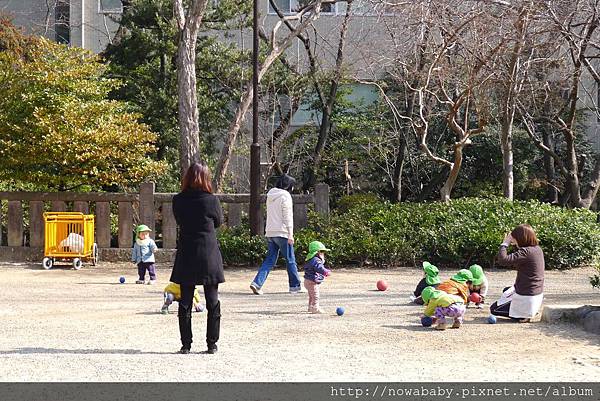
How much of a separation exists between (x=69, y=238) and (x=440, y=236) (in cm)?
706

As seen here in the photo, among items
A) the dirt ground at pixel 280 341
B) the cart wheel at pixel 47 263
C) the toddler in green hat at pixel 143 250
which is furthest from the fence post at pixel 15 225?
the toddler in green hat at pixel 143 250

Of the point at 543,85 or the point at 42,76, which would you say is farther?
the point at 543,85

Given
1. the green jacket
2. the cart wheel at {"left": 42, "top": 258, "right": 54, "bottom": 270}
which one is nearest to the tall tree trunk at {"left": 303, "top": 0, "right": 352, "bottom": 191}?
the cart wheel at {"left": 42, "top": 258, "right": 54, "bottom": 270}

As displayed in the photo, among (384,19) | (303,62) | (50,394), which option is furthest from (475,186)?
(50,394)

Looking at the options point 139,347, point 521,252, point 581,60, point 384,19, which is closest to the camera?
point 139,347

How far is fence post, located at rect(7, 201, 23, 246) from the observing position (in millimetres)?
18109

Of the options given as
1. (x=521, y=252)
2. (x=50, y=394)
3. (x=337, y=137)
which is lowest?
(x=50, y=394)

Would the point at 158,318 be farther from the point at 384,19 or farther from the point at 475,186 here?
the point at 475,186

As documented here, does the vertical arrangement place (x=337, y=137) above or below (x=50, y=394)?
above

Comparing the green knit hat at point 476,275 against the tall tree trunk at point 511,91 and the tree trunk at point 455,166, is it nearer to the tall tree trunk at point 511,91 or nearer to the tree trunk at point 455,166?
the tall tree trunk at point 511,91

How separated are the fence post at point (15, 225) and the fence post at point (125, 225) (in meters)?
2.05

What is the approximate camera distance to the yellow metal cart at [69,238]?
1691cm

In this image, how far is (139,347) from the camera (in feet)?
28.2

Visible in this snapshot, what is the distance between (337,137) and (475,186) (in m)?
4.21
